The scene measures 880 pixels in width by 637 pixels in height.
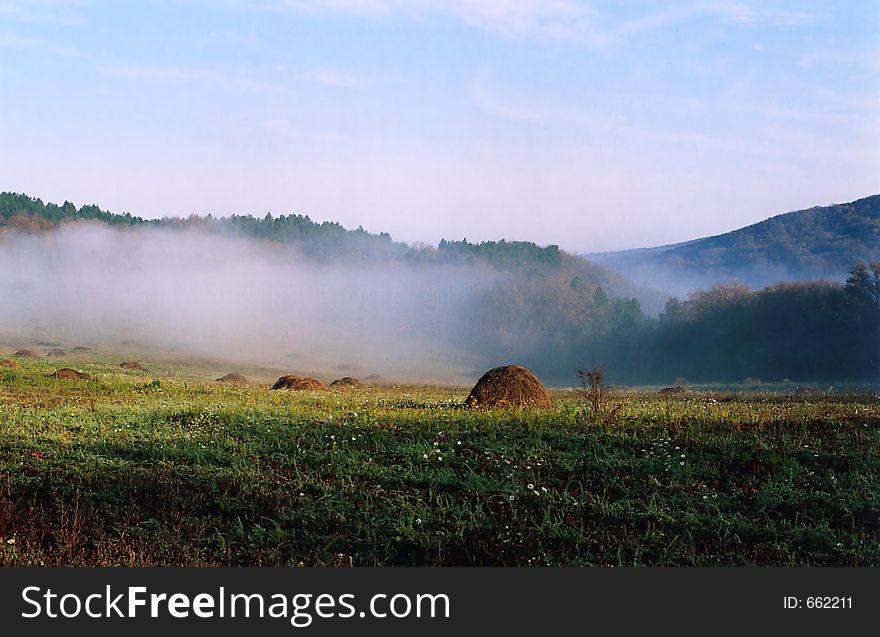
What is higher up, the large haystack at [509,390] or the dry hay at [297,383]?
the large haystack at [509,390]

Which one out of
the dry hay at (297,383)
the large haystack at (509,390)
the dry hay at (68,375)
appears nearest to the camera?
the large haystack at (509,390)

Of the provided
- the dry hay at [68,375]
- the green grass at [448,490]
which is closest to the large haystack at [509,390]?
the green grass at [448,490]

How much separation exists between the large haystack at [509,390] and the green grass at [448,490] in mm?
2567

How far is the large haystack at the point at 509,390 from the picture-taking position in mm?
18547


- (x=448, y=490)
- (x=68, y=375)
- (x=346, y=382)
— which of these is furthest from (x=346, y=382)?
(x=448, y=490)

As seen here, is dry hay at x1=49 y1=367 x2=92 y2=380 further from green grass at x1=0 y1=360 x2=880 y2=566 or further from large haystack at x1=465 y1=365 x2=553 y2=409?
large haystack at x1=465 y1=365 x2=553 y2=409

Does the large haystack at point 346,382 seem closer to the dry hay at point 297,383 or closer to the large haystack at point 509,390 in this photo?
the dry hay at point 297,383

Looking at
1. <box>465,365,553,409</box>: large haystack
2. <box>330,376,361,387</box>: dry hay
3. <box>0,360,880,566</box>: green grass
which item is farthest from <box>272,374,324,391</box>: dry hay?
<box>0,360,880,566</box>: green grass

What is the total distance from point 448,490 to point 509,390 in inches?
343

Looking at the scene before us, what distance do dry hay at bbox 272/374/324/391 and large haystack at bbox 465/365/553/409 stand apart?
1166 cm

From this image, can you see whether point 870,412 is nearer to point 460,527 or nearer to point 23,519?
point 460,527

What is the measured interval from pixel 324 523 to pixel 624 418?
756cm

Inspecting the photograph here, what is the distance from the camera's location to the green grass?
322 inches

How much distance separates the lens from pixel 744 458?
1137 cm
